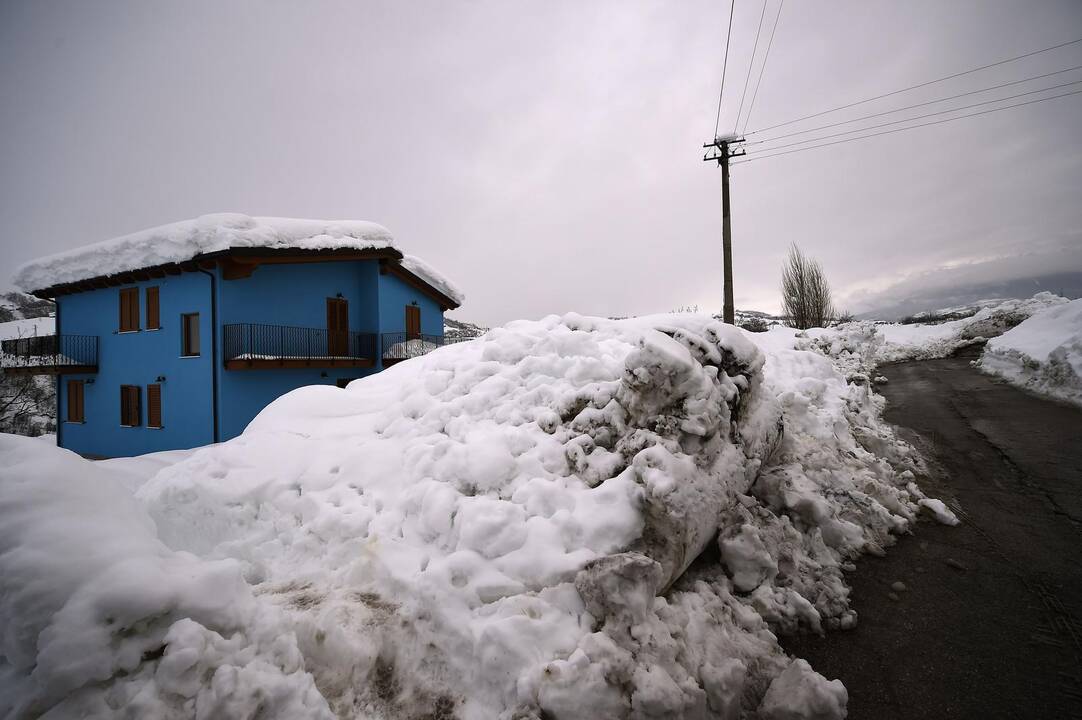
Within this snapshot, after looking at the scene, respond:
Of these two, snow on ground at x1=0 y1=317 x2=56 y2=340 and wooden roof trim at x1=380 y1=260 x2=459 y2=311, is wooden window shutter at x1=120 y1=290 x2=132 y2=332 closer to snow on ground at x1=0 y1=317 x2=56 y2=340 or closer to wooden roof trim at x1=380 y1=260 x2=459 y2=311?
wooden roof trim at x1=380 y1=260 x2=459 y2=311

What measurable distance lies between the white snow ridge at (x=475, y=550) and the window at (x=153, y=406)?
43.7 ft

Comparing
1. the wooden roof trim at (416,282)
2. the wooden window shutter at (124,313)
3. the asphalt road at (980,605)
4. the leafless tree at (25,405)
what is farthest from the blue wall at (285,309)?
the asphalt road at (980,605)

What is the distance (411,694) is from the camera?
2520 mm

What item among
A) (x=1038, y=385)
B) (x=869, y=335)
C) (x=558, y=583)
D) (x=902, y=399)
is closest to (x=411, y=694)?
(x=558, y=583)

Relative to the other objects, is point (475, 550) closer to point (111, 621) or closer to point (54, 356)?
point (111, 621)

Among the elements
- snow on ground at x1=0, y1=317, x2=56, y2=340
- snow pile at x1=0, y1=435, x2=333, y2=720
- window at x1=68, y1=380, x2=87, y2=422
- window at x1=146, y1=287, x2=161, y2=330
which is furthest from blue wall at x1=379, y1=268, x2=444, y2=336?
snow on ground at x1=0, y1=317, x2=56, y2=340

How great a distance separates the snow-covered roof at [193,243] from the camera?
12.5 metres

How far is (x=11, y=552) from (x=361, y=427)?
3.34 metres

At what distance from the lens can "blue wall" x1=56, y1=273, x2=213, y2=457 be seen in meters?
13.2

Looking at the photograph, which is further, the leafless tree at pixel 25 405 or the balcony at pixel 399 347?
the leafless tree at pixel 25 405

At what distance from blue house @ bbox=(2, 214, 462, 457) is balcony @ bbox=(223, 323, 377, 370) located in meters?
0.04

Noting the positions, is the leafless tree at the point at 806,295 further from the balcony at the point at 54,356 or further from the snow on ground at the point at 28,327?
the snow on ground at the point at 28,327

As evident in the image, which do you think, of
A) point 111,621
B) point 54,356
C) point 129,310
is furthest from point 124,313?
point 111,621

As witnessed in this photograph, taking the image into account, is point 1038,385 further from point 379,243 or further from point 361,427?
point 379,243
